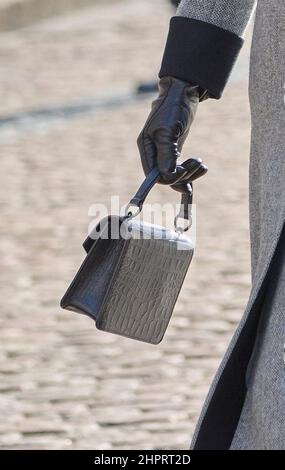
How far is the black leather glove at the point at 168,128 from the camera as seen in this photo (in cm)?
267

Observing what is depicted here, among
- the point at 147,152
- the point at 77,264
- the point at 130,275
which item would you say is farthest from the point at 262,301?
the point at 77,264

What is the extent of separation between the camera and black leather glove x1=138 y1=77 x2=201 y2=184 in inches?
105

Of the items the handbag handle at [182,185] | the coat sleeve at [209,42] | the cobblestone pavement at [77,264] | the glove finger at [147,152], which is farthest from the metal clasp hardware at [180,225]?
the cobblestone pavement at [77,264]

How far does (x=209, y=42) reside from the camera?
275 centimetres

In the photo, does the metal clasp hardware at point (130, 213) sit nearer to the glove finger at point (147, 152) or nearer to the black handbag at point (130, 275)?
the black handbag at point (130, 275)

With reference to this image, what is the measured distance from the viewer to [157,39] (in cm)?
1345

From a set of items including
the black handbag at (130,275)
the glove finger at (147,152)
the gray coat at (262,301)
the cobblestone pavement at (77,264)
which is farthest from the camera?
the cobblestone pavement at (77,264)

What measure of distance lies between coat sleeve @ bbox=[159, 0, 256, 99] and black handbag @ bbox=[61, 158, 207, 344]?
21 cm

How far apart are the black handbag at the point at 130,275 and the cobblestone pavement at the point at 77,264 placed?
1.42 metres

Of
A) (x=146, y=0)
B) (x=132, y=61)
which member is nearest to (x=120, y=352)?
(x=132, y=61)

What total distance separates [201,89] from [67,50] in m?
10.4

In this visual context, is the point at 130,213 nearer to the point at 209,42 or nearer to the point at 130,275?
the point at 130,275

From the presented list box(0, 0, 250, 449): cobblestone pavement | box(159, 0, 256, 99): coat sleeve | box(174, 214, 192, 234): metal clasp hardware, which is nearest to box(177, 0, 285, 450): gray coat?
box(159, 0, 256, 99): coat sleeve

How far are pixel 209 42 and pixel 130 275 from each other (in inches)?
18.8
